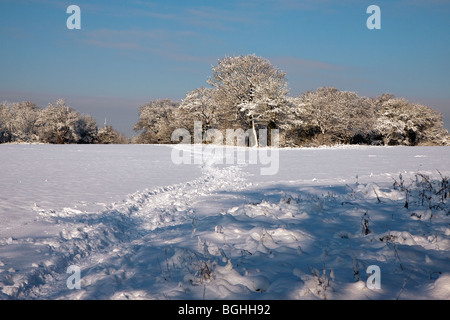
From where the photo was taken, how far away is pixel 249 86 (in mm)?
43250

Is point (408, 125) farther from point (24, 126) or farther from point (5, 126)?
point (5, 126)

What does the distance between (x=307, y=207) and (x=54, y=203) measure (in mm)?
7588

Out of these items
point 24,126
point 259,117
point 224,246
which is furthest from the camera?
point 24,126

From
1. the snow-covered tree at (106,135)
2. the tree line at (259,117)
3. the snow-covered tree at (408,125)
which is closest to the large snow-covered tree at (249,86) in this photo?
the tree line at (259,117)

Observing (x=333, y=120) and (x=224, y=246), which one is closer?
(x=224, y=246)

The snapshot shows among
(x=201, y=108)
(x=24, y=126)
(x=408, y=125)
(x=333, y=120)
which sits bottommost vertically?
(x=408, y=125)

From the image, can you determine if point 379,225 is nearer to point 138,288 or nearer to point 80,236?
point 138,288

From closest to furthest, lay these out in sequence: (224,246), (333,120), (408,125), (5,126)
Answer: (224,246) → (408,125) → (333,120) → (5,126)

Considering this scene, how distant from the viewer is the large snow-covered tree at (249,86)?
40.5m

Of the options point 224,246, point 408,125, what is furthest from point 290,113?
point 224,246

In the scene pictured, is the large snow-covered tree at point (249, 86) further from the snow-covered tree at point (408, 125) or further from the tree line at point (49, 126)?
the tree line at point (49, 126)

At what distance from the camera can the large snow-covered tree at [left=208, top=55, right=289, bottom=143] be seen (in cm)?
4053

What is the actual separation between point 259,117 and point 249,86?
5.81 metres

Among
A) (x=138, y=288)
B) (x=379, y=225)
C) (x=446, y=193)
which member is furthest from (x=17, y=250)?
(x=446, y=193)
